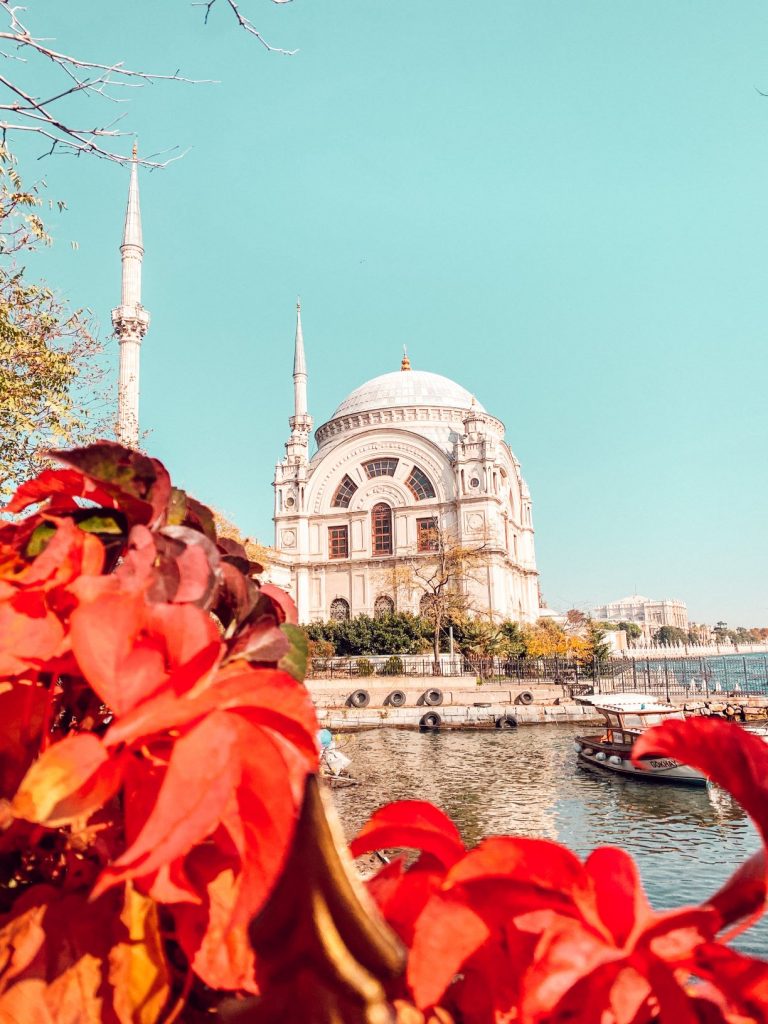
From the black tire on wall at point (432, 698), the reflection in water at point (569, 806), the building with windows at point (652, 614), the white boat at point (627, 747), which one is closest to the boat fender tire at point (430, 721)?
the black tire on wall at point (432, 698)

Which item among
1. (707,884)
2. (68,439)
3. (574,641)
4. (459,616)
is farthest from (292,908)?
(574,641)

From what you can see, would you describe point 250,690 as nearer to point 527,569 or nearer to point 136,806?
point 136,806

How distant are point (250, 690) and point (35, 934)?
0.63ft

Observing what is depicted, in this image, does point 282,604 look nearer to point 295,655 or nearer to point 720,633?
point 295,655

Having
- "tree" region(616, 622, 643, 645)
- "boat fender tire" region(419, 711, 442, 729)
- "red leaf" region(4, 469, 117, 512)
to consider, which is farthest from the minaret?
"tree" region(616, 622, 643, 645)

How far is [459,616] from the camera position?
2659 cm

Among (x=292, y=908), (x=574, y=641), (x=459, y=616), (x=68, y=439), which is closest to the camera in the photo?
(x=292, y=908)

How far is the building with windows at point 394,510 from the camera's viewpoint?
1164 inches

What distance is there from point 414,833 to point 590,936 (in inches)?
5.0

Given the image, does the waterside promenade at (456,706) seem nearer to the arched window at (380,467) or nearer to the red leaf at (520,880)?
the arched window at (380,467)

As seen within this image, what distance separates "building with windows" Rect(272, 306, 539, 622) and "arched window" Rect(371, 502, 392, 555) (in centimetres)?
5

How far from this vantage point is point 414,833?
467mm

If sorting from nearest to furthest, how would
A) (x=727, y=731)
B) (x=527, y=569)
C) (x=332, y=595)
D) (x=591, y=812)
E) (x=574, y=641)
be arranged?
(x=727, y=731) → (x=591, y=812) → (x=574, y=641) → (x=332, y=595) → (x=527, y=569)

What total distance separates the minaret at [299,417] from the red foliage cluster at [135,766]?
33082 mm
